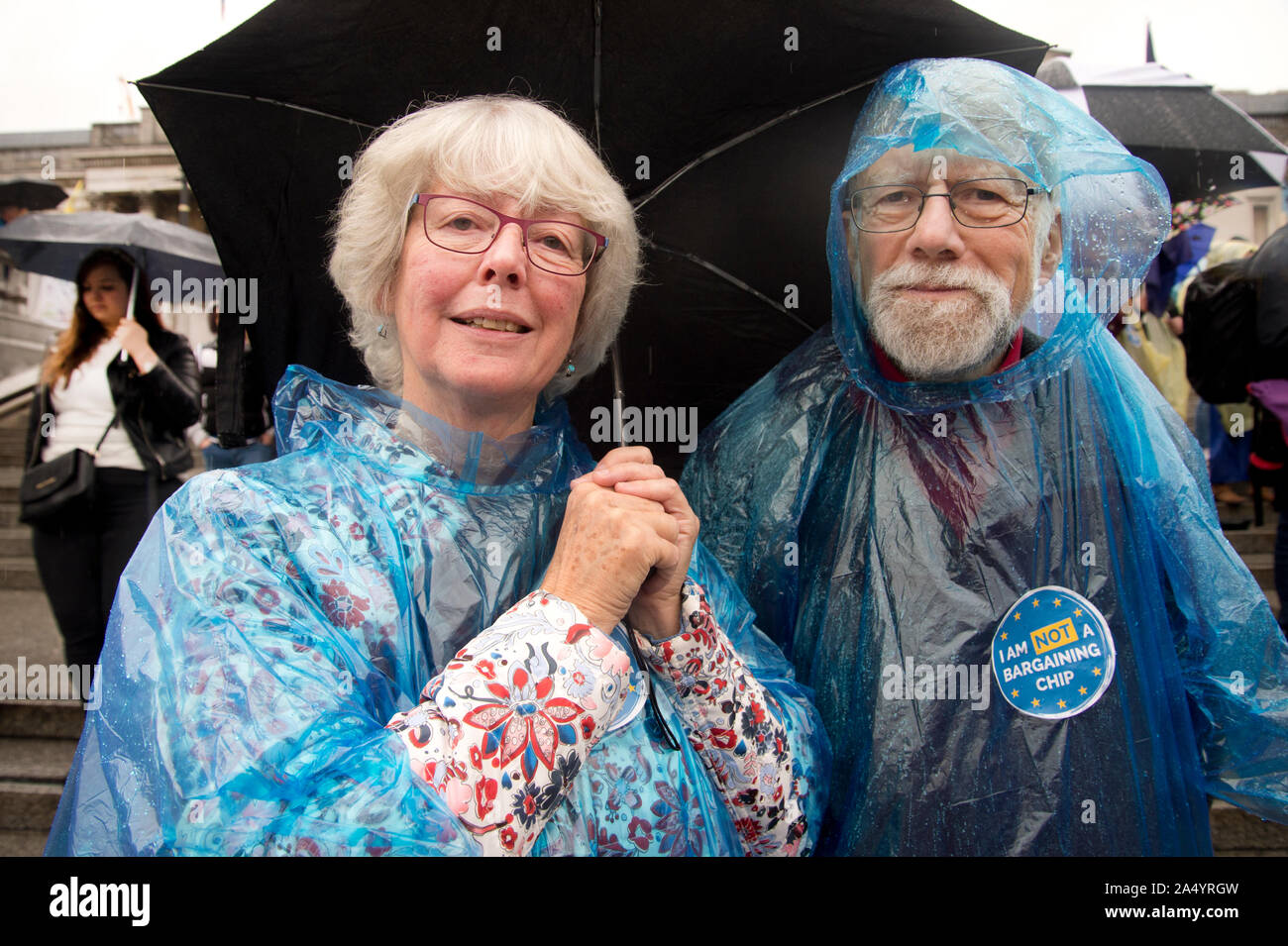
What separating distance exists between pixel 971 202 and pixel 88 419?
3027 mm

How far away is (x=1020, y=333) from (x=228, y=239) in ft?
5.26

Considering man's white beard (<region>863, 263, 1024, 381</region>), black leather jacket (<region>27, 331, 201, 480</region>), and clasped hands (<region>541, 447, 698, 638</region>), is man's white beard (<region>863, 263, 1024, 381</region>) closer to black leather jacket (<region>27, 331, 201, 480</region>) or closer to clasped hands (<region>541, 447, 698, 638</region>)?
clasped hands (<region>541, 447, 698, 638</region>)

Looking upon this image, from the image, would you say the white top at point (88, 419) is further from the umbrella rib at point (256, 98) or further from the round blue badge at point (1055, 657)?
the round blue badge at point (1055, 657)

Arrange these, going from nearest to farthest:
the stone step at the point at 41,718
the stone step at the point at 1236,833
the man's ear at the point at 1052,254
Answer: the man's ear at the point at 1052,254 < the stone step at the point at 1236,833 < the stone step at the point at 41,718

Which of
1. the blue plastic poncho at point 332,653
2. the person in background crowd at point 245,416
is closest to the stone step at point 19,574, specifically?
the person in background crowd at point 245,416

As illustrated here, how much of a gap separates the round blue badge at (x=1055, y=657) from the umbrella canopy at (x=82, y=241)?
11.0 feet

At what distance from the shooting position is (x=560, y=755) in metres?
1.08

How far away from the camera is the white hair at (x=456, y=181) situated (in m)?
1.39

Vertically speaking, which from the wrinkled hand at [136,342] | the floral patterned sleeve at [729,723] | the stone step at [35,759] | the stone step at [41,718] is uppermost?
the wrinkled hand at [136,342]

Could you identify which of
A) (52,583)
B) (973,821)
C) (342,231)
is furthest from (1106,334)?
(52,583)

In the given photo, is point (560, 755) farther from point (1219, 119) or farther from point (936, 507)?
point (1219, 119)

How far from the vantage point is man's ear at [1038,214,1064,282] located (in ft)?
5.64

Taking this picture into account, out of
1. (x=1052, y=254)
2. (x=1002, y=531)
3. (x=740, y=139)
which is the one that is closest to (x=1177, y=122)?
(x=1052, y=254)

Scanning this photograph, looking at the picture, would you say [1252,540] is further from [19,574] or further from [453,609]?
[19,574]
